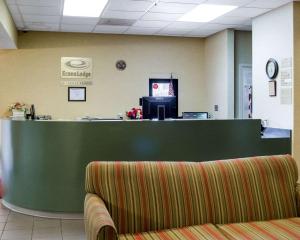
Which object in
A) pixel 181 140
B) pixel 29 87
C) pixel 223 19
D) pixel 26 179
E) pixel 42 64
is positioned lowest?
pixel 26 179

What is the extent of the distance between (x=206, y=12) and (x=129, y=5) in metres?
1.28

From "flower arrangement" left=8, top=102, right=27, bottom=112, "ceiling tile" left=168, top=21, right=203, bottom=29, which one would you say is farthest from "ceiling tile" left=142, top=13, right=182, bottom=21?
"flower arrangement" left=8, top=102, right=27, bottom=112

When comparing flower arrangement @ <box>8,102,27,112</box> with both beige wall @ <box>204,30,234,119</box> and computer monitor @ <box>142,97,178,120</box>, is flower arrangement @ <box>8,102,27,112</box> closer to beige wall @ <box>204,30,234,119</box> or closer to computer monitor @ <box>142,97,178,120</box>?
computer monitor @ <box>142,97,178,120</box>

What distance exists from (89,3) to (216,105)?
3466mm

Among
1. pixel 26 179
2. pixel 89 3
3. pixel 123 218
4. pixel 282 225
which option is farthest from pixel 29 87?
pixel 282 225

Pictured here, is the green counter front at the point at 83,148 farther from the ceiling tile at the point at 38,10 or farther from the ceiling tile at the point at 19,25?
the ceiling tile at the point at 19,25

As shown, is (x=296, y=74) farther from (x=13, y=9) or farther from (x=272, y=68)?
(x=13, y=9)

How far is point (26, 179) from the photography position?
4.75 metres

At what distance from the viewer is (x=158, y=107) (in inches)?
191

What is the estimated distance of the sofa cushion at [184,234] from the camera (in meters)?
2.43

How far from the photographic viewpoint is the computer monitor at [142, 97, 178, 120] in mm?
4828

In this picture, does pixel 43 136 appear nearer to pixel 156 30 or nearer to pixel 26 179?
pixel 26 179

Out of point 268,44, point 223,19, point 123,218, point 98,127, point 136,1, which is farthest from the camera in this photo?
point 223,19

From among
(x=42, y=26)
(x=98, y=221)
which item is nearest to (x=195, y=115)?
(x=42, y=26)
